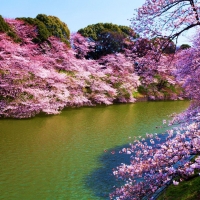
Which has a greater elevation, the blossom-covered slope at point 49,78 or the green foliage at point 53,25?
the green foliage at point 53,25

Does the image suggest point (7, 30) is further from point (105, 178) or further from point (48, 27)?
point (105, 178)

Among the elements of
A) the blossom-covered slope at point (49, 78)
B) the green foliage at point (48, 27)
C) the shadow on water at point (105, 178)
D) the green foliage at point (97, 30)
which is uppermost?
the green foliage at point (97, 30)

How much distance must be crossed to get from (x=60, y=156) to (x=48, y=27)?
25.4 m

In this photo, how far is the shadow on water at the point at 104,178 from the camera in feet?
24.7

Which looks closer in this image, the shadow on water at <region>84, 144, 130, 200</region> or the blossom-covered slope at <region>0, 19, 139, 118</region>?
the shadow on water at <region>84, 144, 130, 200</region>

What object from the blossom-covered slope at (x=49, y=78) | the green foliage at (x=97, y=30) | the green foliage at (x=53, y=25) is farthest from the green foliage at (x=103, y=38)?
the green foliage at (x=53, y=25)

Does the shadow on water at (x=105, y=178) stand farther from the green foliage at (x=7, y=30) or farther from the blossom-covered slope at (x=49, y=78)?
the green foliage at (x=7, y=30)

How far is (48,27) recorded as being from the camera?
106ft

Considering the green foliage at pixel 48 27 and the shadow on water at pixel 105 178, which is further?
the green foliage at pixel 48 27

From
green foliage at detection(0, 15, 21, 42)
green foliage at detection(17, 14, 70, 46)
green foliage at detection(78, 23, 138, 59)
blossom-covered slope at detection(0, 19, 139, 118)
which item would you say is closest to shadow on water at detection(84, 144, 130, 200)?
blossom-covered slope at detection(0, 19, 139, 118)

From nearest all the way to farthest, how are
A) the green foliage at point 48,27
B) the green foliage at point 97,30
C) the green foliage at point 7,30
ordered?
1. the green foliage at point 7,30
2. the green foliage at point 48,27
3. the green foliage at point 97,30

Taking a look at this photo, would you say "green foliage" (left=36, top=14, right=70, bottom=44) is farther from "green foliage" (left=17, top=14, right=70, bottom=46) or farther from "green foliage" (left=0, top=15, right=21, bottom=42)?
"green foliage" (left=0, top=15, right=21, bottom=42)

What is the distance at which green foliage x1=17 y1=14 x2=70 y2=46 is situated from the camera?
29.2 m

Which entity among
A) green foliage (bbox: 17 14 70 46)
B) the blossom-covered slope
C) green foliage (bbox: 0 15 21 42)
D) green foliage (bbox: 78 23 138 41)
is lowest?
the blossom-covered slope
